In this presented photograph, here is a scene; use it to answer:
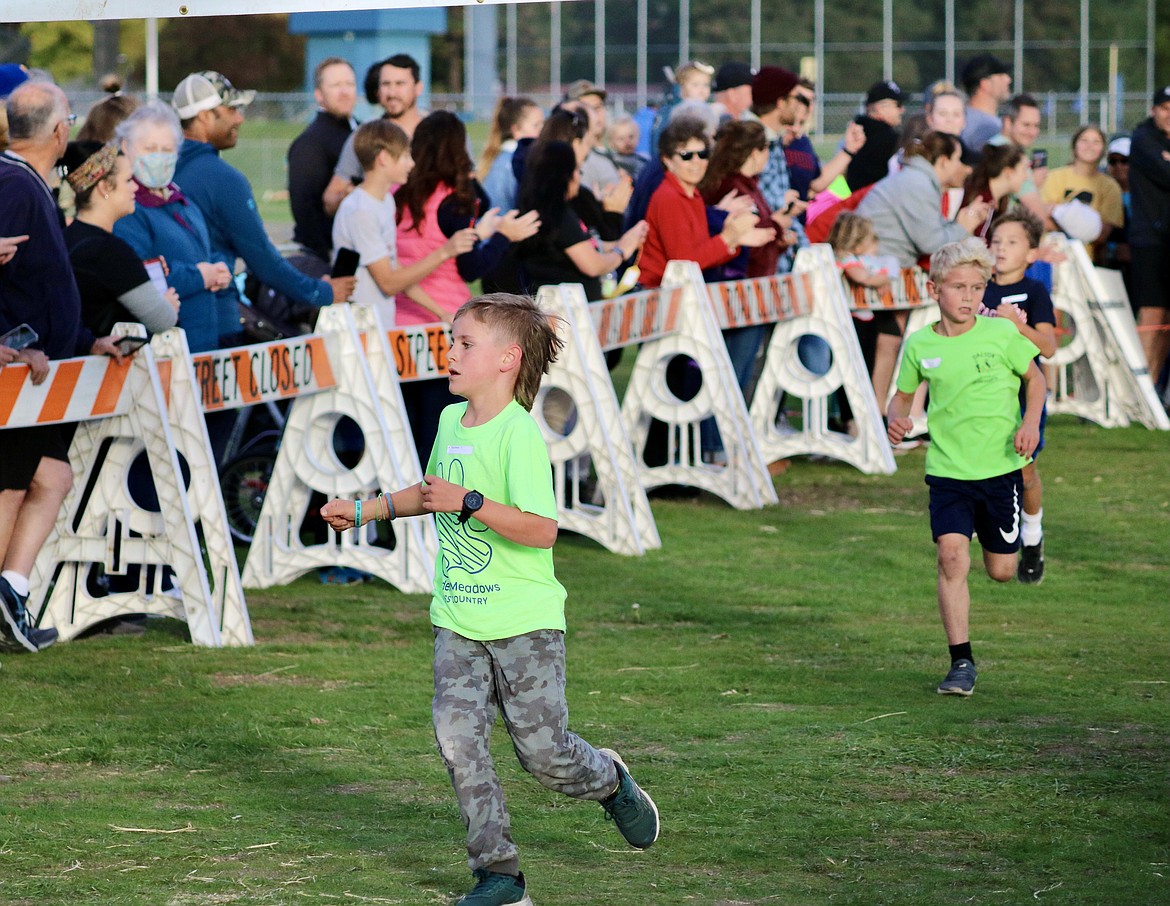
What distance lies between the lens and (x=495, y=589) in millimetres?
4625

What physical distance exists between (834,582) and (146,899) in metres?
5.15

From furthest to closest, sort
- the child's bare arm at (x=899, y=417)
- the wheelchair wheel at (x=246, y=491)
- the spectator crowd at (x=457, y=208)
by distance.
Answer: the wheelchair wheel at (x=246, y=491) → the spectator crowd at (x=457, y=208) → the child's bare arm at (x=899, y=417)

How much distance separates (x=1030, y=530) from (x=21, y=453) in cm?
465

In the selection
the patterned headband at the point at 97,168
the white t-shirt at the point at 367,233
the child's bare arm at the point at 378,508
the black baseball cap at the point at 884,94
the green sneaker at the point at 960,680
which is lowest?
the green sneaker at the point at 960,680

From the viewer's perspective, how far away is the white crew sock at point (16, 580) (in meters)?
7.56

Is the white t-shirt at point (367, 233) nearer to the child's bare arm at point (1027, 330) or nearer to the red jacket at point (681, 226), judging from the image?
the red jacket at point (681, 226)

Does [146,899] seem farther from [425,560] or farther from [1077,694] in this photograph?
[425,560]

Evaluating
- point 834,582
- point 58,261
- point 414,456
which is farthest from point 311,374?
point 834,582

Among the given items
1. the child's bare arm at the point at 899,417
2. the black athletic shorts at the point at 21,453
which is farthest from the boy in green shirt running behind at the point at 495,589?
the black athletic shorts at the point at 21,453

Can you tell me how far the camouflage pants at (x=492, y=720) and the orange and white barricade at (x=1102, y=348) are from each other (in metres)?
10.6

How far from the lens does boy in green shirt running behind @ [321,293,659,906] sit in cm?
455

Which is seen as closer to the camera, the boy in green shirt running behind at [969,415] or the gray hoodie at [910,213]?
the boy in green shirt running behind at [969,415]

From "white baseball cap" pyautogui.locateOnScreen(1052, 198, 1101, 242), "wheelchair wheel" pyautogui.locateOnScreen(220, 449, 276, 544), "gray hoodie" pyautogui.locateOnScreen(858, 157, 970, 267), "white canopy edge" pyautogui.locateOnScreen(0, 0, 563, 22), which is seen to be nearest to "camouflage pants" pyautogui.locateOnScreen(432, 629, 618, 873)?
"white canopy edge" pyautogui.locateOnScreen(0, 0, 563, 22)

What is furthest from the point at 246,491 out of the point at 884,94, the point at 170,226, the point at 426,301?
the point at 884,94
